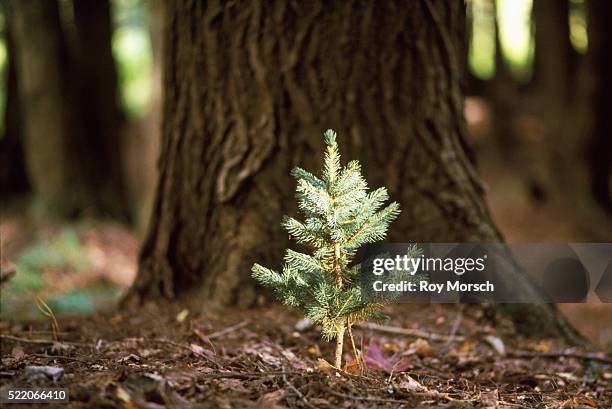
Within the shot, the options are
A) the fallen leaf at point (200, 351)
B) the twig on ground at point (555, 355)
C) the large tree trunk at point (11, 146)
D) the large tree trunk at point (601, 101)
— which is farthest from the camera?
the large tree trunk at point (11, 146)

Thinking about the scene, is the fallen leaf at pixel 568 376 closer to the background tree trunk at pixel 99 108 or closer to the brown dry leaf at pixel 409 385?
the brown dry leaf at pixel 409 385

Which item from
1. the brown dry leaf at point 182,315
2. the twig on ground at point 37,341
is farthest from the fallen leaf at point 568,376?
the twig on ground at point 37,341

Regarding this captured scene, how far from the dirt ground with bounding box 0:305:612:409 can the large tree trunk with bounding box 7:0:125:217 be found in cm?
620

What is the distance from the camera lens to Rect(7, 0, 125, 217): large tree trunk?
9.37 meters

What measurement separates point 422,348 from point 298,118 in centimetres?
141

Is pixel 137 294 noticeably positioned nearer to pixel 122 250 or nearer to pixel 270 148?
pixel 270 148

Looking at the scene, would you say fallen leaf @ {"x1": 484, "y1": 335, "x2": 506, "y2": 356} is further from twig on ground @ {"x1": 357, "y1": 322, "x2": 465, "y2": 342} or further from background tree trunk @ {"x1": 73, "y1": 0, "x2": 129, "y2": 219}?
background tree trunk @ {"x1": 73, "y1": 0, "x2": 129, "y2": 219}

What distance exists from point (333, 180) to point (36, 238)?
22.8ft

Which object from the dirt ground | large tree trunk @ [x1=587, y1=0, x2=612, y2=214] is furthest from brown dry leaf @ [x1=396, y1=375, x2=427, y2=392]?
large tree trunk @ [x1=587, y1=0, x2=612, y2=214]

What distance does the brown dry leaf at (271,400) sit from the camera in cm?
219

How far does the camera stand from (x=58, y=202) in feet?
31.2

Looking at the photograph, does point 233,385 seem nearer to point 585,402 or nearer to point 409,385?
point 409,385

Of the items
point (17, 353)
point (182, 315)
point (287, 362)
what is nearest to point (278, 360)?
point (287, 362)

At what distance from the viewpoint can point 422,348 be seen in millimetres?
3264
